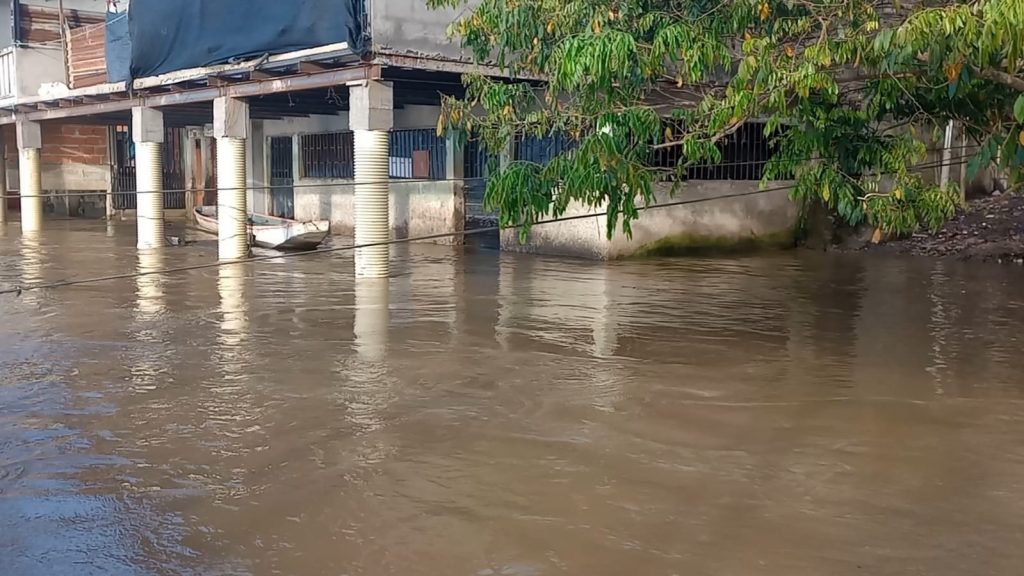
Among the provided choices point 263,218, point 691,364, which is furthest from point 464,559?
point 263,218

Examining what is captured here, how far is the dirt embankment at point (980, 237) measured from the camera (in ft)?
50.2

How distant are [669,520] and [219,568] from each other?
76.9 inches

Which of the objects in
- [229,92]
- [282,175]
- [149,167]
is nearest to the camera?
[229,92]

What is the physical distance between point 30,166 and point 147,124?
5.70m

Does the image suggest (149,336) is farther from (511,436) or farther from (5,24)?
(5,24)

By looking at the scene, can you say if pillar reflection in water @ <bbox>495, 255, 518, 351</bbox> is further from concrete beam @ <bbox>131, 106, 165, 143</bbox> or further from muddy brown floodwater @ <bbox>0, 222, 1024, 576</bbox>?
concrete beam @ <bbox>131, 106, 165, 143</bbox>

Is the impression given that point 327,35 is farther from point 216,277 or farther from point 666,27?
point 666,27

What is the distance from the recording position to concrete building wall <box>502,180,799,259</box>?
49.4ft

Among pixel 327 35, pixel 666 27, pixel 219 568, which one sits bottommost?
pixel 219 568

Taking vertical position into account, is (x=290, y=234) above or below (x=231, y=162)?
below

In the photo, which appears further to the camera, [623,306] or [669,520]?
[623,306]

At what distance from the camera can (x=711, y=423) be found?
19.6ft

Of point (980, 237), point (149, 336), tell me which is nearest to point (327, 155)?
point (149, 336)

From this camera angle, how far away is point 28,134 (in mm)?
20125
